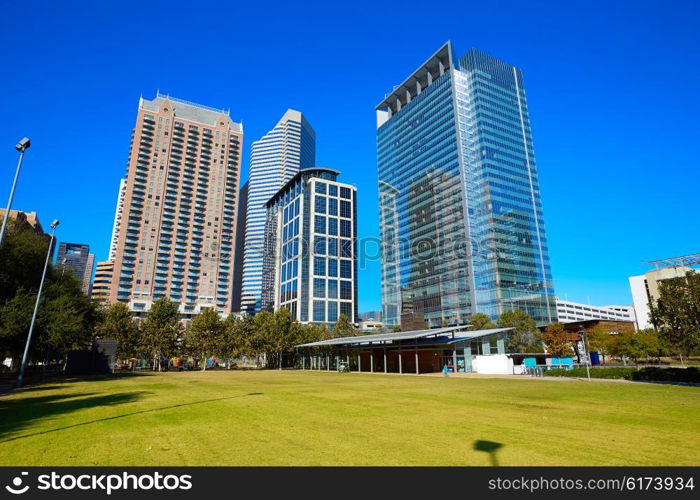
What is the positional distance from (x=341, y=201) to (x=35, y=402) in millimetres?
180332

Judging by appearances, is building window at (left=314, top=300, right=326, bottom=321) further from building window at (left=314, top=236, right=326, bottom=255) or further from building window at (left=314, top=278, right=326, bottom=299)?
building window at (left=314, top=236, right=326, bottom=255)

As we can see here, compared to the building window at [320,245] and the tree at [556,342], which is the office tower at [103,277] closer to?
the building window at [320,245]

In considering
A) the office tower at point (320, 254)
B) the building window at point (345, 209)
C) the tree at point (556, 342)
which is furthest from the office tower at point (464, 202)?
the tree at point (556, 342)

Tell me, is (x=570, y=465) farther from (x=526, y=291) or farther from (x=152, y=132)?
(x=152, y=132)

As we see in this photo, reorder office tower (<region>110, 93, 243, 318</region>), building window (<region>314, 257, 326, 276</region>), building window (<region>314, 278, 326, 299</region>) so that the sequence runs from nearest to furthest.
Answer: office tower (<region>110, 93, 243, 318</region>)
building window (<region>314, 278, 326, 299</region>)
building window (<region>314, 257, 326, 276</region>)

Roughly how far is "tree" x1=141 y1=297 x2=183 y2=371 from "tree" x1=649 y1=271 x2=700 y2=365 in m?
72.5

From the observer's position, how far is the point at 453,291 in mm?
134500

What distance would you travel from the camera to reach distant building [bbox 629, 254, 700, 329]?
10069 centimetres

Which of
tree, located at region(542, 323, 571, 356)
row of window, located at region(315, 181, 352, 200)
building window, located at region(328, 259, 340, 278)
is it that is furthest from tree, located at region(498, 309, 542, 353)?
row of window, located at region(315, 181, 352, 200)

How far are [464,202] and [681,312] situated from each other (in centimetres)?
9523

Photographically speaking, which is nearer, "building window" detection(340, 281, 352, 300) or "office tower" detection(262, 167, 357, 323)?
"office tower" detection(262, 167, 357, 323)

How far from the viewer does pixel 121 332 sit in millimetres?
71375

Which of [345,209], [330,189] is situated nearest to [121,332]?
[330,189]

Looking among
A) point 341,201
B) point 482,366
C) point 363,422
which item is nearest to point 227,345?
point 482,366
